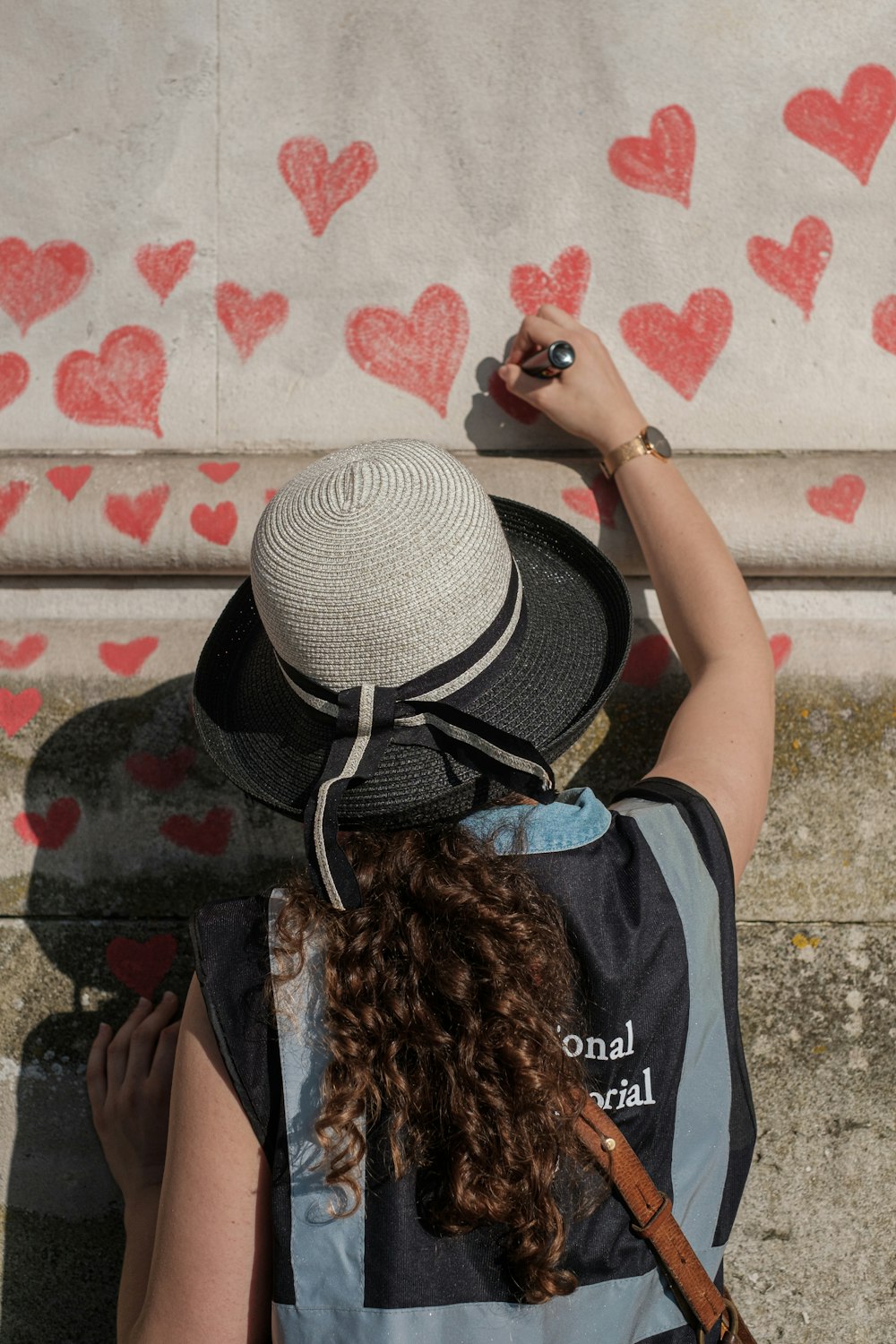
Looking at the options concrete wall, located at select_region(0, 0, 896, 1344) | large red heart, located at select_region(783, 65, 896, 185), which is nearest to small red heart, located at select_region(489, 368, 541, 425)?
concrete wall, located at select_region(0, 0, 896, 1344)

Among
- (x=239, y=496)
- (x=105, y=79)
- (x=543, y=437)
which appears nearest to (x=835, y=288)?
(x=543, y=437)

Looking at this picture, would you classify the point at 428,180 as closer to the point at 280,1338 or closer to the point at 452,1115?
the point at 452,1115

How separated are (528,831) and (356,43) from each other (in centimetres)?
193

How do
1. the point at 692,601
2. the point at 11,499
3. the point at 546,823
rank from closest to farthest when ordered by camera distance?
the point at 546,823, the point at 692,601, the point at 11,499

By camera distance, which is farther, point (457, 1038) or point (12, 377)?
point (12, 377)

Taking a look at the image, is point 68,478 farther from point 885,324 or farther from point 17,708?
point 885,324

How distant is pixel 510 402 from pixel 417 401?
21 centimetres

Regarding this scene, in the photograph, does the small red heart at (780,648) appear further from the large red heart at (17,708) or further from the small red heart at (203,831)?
the large red heart at (17,708)

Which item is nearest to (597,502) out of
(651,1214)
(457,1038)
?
(457,1038)

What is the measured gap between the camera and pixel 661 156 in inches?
87.9

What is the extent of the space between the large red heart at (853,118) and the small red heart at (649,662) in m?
1.14

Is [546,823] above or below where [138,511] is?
A: below

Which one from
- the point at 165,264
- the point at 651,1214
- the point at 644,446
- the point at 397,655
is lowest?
the point at 651,1214

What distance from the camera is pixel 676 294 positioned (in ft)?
7.30
